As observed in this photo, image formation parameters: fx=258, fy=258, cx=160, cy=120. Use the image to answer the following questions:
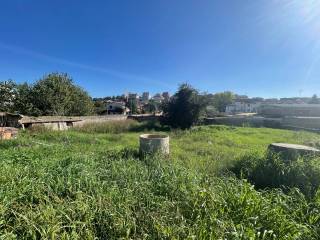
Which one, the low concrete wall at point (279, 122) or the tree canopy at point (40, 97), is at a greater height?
the tree canopy at point (40, 97)

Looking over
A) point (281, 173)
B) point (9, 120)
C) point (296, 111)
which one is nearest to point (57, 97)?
point (9, 120)

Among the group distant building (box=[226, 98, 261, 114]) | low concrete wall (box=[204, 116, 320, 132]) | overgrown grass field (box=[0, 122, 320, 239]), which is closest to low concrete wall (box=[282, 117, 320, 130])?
low concrete wall (box=[204, 116, 320, 132])

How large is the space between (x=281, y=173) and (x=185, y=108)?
604 inches

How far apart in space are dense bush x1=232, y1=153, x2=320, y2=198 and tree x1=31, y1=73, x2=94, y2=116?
19.0m

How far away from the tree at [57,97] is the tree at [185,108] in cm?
913

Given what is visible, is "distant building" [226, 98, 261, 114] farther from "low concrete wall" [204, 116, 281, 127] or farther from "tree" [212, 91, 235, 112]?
"low concrete wall" [204, 116, 281, 127]

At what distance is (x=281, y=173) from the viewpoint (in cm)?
526

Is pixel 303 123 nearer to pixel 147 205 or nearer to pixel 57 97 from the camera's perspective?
pixel 57 97

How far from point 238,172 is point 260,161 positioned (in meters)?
0.56

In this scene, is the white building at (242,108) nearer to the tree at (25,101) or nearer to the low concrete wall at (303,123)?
the low concrete wall at (303,123)

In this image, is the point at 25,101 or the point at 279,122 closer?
the point at 25,101

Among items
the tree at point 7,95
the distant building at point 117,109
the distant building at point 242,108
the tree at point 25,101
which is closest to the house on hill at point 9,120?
the tree at point 25,101

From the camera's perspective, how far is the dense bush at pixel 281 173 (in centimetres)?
482

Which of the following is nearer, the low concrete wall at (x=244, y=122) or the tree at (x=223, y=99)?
the low concrete wall at (x=244, y=122)
